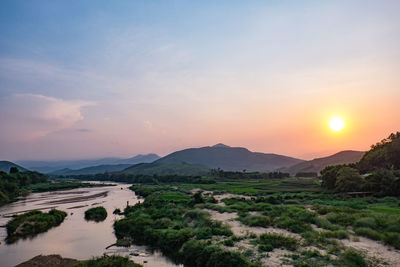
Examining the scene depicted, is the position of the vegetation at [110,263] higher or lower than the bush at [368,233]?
lower

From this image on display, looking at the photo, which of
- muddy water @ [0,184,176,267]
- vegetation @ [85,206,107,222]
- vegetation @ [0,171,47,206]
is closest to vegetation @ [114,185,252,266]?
muddy water @ [0,184,176,267]

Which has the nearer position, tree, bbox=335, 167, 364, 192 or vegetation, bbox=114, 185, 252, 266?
vegetation, bbox=114, 185, 252, 266

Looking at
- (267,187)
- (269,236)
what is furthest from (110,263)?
(267,187)

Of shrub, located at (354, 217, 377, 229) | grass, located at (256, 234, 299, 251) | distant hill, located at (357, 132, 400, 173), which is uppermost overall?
distant hill, located at (357, 132, 400, 173)

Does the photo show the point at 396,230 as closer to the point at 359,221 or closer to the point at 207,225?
the point at 359,221

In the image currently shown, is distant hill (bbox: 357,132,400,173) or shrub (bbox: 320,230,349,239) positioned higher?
distant hill (bbox: 357,132,400,173)

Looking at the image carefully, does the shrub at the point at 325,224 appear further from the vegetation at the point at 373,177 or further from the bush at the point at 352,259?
the vegetation at the point at 373,177

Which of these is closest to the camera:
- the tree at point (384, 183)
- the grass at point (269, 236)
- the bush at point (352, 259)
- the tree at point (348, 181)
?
the bush at point (352, 259)

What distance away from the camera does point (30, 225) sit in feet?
121

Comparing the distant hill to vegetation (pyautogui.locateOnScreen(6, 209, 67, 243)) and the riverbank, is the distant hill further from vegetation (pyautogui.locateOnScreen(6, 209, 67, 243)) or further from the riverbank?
vegetation (pyautogui.locateOnScreen(6, 209, 67, 243))

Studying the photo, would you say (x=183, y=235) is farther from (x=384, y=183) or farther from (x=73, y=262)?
(x=384, y=183)

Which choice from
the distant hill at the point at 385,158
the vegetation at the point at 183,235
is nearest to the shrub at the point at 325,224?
the vegetation at the point at 183,235

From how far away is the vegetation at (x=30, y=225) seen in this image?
34844 millimetres

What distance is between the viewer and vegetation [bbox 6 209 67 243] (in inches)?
1372
